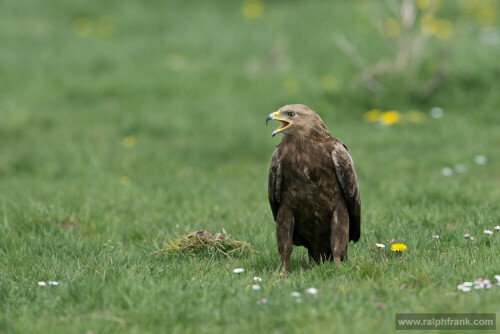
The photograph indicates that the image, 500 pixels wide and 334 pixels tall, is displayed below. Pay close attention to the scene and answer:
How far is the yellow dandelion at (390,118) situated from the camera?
34.2 ft

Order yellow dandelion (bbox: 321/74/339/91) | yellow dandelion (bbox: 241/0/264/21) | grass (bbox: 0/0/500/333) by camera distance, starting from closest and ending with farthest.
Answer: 1. grass (bbox: 0/0/500/333)
2. yellow dandelion (bbox: 321/74/339/91)
3. yellow dandelion (bbox: 241/0/264/21)

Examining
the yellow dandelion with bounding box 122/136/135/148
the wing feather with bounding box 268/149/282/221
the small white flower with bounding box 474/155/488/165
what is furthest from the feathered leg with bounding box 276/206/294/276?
the yellow dandelion with bounding box 122/136/135/148

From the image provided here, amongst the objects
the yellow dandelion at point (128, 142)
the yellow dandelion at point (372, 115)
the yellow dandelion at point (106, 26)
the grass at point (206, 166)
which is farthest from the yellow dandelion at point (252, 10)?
the yellow dandelion at point (128, 142)

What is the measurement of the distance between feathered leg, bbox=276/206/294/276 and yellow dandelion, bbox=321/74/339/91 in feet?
20.9

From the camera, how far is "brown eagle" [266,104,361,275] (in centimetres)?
501

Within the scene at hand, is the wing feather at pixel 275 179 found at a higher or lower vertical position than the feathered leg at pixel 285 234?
higher

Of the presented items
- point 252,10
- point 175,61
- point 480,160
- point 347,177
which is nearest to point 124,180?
point 347,177

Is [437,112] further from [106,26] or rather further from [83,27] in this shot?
[83,27]

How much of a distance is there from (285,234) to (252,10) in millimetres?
10865

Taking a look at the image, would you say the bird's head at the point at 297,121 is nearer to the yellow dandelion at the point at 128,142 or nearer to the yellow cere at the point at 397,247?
the yellow cere at the point at 397,247

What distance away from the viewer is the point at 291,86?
11.6 metres

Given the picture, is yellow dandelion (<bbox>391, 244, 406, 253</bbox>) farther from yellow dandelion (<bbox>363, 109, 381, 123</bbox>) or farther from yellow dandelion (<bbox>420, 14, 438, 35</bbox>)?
yellow dandelion (<bbox>420, 14, 438, 35</bbox>)

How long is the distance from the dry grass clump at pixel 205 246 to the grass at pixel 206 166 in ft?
0.33

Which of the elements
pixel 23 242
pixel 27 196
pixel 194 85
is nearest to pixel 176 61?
pixel 194 85
